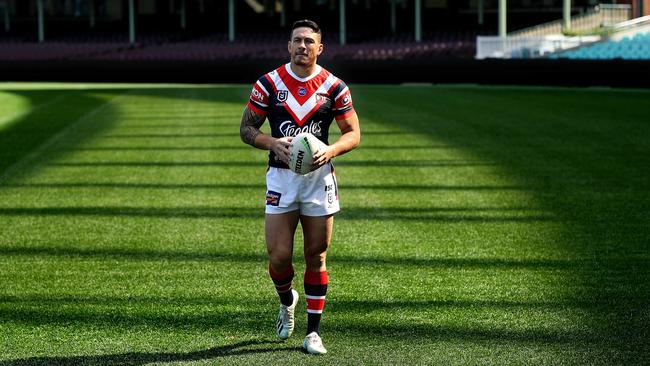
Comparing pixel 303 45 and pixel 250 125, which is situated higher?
pixel 303 45

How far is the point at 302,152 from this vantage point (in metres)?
6.36

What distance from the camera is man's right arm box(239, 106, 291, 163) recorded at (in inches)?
254

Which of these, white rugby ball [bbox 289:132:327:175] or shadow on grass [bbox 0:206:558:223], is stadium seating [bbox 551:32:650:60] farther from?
white rugby ball [bbox 289:132:327:175]

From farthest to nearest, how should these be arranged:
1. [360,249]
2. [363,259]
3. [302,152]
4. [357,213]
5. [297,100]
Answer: [357,213] → [360,249] → [363,259] → [297,100] → [302,152]

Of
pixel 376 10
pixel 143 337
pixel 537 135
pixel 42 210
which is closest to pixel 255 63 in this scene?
pixel 376 10

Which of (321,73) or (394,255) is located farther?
(394,255)

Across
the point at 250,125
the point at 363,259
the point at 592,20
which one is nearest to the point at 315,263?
the point at 250,125

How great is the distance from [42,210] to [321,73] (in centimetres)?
691

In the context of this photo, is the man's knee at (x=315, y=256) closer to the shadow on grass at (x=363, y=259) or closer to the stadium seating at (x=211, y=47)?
the shadow on grass at (x=363, y=259)

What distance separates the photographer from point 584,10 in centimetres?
5072

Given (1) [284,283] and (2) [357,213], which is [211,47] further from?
(1) [284,283]

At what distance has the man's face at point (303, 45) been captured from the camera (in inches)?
258

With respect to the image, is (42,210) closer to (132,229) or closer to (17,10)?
(132,229)

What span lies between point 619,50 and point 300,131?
3551 centimetres
